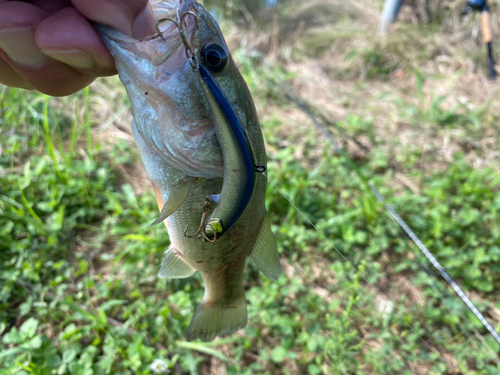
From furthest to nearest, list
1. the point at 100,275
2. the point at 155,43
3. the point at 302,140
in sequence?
the point at 302,140 → the point at 100,275 → the point at 155,43

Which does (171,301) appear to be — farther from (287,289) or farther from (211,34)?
(211,34)

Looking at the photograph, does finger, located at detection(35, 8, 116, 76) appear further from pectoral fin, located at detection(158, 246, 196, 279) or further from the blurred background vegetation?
the blurred background vegetation

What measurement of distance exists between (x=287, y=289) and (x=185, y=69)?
5.61 feet

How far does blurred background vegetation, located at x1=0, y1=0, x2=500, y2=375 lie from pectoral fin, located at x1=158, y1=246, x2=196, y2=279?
72 cm

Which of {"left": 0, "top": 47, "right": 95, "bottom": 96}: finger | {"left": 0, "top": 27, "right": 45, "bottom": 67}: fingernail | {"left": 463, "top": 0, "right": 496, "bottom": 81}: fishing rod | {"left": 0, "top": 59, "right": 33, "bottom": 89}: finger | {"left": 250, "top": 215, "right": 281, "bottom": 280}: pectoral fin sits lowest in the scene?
{"left": 250, "top": 215, "right": 281, "bottom": 280}: pectoral fin

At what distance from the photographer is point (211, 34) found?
3.29ft

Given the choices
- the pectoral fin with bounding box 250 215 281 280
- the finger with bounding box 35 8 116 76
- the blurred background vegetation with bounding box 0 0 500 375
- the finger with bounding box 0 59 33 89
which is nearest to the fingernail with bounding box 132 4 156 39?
the finger with bounding box 35 8 116 76

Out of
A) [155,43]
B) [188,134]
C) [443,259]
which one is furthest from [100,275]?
[443,259]

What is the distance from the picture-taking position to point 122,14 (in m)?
1.03

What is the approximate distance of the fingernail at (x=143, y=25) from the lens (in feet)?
3.44

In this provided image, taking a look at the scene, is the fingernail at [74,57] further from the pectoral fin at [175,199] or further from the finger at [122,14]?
the pectoral fin at [175,199]

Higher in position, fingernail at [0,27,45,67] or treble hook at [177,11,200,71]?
treble hook at [177,11,200,71]

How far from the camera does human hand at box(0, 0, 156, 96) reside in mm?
1025

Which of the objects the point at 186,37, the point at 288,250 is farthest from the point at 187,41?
the point at 288,250
